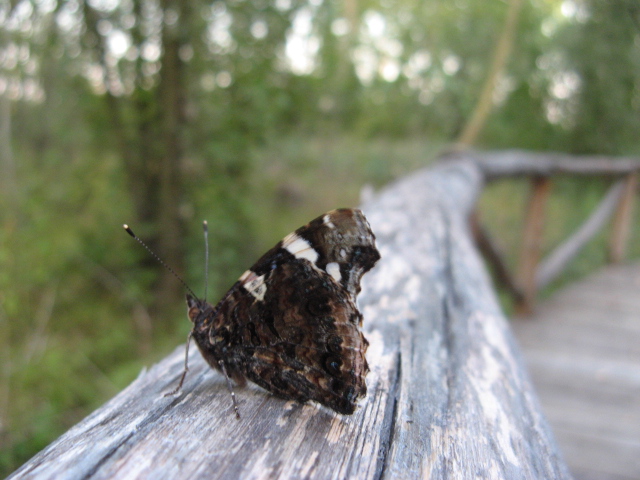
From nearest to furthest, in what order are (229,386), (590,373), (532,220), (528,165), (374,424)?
(374,424)
(229,386)
(590,373)
(528,165)
(532,220)

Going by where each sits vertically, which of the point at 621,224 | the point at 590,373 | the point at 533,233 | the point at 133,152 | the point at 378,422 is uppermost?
the point at 133,152

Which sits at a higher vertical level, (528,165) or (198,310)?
(198,310)

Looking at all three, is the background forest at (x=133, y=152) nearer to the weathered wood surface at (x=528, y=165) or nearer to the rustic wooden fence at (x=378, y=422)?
the weathered wood surface at (x=528, y=165)

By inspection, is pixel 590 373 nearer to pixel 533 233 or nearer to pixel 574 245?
pixel 533 233

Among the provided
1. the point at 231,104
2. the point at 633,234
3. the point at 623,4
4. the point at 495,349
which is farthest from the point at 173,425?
the point at 633,234

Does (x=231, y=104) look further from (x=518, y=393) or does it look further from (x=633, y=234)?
(x=633, y=234)

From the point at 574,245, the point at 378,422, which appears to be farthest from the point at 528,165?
the point at 378,422

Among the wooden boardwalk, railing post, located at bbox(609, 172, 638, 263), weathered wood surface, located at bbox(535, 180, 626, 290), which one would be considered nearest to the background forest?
railing post, located at bbox(609, 172, 638, 263)

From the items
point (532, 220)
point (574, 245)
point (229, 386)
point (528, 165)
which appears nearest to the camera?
point (229, 386)
